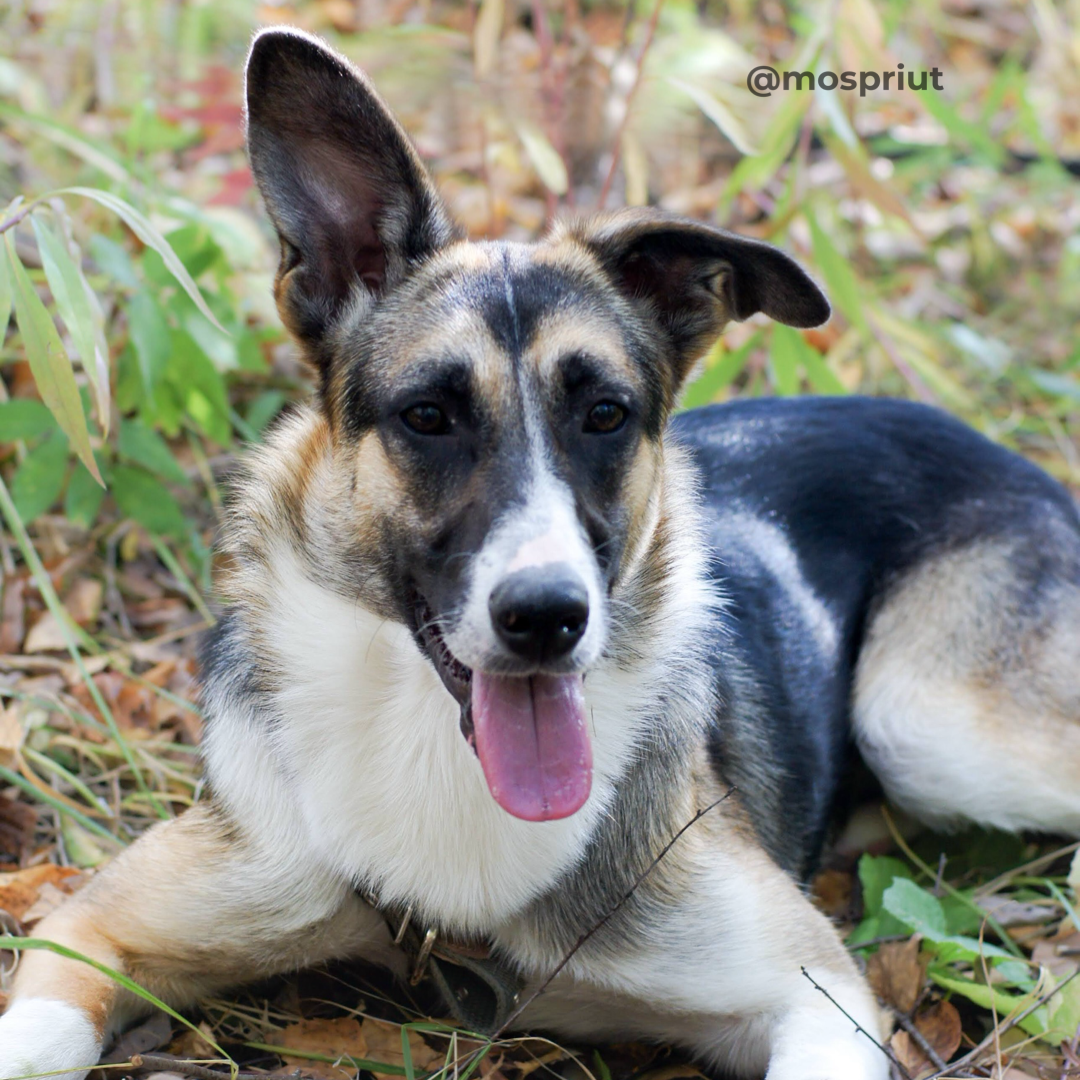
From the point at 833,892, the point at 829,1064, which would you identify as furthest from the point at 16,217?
the point at 833,892

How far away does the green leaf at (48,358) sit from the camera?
3070 millimetres

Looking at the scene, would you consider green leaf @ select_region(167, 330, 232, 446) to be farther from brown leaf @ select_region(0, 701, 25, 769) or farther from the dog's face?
the dog's face

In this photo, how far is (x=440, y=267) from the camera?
121 inches

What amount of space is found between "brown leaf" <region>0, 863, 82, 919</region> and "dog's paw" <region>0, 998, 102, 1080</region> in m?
0.59

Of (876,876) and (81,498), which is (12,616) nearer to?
(81,498)

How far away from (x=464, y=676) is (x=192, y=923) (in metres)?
0.97

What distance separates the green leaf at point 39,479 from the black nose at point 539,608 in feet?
8.32

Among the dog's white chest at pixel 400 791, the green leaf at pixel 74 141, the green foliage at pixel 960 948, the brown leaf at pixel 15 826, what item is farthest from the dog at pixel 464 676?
the green leaf at pixel 74 141

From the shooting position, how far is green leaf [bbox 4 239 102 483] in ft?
10.1

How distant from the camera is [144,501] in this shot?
4691mm

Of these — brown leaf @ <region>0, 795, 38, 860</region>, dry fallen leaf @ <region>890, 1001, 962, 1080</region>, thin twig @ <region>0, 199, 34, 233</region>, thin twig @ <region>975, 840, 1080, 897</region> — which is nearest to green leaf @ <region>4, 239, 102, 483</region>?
thin twig @ <region>0, 199, 34, 233</region>

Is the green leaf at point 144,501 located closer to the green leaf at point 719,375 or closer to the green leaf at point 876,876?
the green leaf at point 719,375

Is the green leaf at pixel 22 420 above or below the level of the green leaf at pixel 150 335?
below

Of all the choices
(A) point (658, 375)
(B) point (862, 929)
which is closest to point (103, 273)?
(A) point (658, 375)
